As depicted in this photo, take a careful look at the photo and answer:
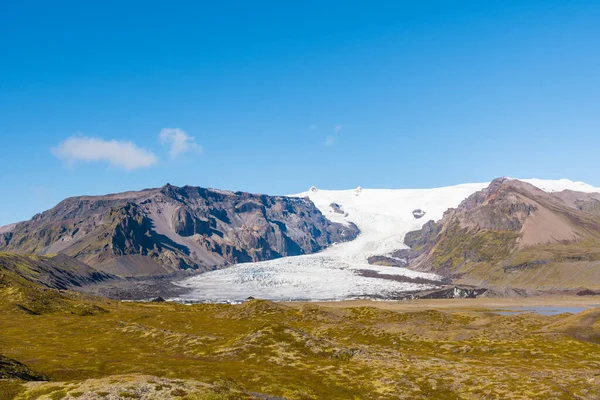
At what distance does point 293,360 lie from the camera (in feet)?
282

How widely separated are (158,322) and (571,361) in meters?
131

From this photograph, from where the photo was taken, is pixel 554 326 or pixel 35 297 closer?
pixel 554 326

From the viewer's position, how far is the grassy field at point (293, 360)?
185ft

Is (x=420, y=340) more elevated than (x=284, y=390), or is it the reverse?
(x=284, y=390)

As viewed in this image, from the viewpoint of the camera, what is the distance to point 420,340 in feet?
424

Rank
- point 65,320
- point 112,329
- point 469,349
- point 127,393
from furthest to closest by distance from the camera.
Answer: point 65,320, point 112,329, point 469,349, point 127,393

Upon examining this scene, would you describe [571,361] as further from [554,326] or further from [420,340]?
[554,326]

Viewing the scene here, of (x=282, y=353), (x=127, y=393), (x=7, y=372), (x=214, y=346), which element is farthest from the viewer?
(x=214, y=346)

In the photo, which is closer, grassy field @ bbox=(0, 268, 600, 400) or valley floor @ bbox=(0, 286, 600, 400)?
valley floor @ bbox=(0, 286, 600, 400)

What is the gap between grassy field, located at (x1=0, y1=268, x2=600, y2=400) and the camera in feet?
185

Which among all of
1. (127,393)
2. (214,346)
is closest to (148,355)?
(214,346)

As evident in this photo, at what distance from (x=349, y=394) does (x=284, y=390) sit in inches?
389

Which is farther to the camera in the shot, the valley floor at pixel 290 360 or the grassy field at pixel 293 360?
the grassy field at pixel 293 360

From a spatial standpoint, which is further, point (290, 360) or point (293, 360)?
point (293, 360)
